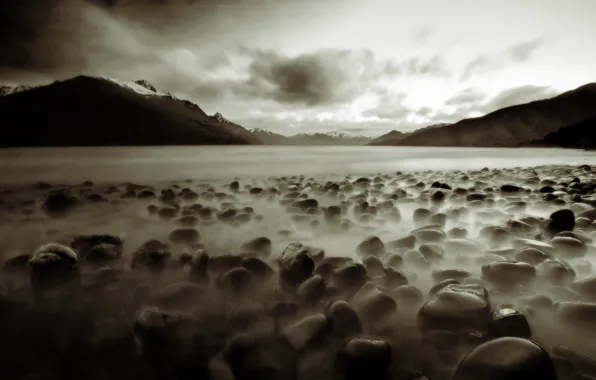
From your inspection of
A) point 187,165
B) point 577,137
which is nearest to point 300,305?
point 187,165

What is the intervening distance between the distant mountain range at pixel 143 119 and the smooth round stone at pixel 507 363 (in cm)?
8616

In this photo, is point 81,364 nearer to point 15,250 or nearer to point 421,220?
point 15,250

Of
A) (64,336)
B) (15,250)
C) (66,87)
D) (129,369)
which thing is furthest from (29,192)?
(66,87)

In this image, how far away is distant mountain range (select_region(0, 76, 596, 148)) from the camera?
300ft

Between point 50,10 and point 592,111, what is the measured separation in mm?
167405

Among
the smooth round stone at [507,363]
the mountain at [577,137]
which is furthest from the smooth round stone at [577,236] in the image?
the mountain at [577,137]

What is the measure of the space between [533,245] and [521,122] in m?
161

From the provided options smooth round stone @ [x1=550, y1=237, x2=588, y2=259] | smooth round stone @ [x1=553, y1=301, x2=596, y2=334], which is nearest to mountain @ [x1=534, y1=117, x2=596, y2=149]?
smooth round stone @ [x1=550, y1=237, x2=588, y2=259]

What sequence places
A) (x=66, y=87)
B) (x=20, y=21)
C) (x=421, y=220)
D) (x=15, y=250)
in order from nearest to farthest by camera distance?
(x=15, y=250), (x=421, y=220), (x=20, y=21), (x=66, y=87)

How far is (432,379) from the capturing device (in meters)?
0.96

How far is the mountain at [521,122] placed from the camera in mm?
122625

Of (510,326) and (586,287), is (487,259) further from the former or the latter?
(510,326)

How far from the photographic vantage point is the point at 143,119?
361 feet

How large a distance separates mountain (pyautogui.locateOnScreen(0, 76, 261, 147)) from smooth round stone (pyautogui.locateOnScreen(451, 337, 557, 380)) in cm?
10128
